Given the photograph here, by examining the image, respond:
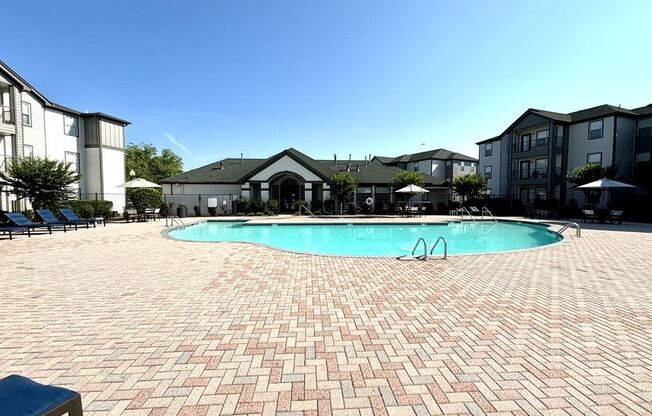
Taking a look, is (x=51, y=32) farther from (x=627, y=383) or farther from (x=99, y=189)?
(x=627, y=383)

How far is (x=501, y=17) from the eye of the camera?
12.3m

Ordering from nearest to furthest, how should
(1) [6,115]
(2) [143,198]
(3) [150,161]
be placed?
(1) [6,115]
(2) [143,198]
(3) [150,161]

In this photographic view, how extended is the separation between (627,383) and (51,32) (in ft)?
66.2

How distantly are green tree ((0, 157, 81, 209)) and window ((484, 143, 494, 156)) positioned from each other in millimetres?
39657

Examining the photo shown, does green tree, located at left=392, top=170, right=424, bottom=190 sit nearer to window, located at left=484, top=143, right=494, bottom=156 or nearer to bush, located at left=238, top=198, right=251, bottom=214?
bush, located at left=238, top=198, right=251, bottom=214

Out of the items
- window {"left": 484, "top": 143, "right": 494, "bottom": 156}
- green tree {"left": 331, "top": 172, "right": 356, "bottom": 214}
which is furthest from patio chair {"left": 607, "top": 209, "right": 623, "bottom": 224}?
green tree {"left": 331, "top": 172, "right": 356, "bottom": 214}

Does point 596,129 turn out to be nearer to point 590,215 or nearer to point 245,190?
point 590,215

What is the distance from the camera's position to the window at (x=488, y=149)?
36841 millimetres

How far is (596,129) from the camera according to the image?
27.6 m

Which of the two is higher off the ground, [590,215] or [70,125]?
[70,125]

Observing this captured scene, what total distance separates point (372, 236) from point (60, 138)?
79.2ft

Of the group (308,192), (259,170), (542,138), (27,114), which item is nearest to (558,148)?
(542,138)

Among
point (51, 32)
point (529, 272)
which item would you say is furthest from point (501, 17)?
point (51, 32)

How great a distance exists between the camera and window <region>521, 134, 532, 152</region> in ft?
106
